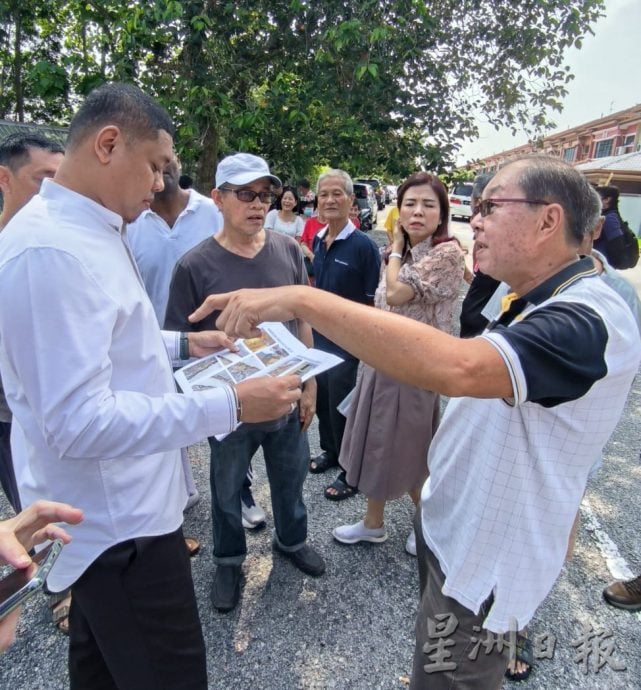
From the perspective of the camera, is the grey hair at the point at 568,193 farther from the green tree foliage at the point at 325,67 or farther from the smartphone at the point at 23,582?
the green tree foliage at the point at 325,67

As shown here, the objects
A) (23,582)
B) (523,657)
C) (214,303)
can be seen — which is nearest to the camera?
(23,582)

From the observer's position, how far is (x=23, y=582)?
0.86m

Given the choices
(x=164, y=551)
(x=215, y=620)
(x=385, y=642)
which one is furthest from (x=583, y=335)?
(x=215, y=620)

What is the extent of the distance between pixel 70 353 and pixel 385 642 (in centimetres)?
189

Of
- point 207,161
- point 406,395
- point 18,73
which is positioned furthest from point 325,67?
point 18,73

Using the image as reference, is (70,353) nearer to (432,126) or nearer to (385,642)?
(385,642)

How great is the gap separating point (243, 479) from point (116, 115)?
1.68 metres

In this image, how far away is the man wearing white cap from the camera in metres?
2.13

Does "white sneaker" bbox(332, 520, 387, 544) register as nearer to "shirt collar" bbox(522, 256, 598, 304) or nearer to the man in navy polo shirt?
the man in navy polo shirt

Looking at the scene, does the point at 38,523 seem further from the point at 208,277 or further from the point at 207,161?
the point at 207,161

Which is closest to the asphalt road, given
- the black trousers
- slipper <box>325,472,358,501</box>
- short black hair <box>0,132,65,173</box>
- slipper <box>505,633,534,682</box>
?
slipper <box>505,633,534,682</box>

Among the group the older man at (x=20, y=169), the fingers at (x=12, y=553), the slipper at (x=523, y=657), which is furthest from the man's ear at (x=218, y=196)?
the slipper at (x=523, y=657)

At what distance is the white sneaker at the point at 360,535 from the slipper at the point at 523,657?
868mm

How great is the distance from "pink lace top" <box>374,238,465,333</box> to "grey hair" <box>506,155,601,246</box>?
1219 mm
